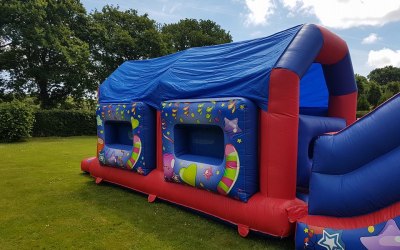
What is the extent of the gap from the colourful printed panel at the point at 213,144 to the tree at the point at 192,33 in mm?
26753

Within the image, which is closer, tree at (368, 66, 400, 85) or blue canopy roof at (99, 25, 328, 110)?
blue canopy roof at (99, 25, 328, 110)

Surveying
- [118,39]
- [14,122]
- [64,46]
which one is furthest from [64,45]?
[14,122]

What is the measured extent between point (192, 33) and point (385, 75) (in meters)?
47.7

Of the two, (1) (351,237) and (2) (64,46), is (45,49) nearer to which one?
(2) (64,46)

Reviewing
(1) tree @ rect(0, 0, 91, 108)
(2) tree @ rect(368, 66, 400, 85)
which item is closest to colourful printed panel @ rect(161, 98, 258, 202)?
(1) tree @ rect(0, 0, 91, 108)

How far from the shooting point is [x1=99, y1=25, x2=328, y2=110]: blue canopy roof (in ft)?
11.2

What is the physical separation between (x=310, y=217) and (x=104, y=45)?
2140 cm

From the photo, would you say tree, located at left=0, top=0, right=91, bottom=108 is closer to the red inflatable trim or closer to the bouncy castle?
the bouncy castle

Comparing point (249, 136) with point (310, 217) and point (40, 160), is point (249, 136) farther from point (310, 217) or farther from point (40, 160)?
point (40, 160)

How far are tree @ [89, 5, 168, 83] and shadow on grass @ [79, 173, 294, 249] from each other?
1815 centimetres

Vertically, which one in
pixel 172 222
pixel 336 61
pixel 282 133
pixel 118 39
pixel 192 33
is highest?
pixel 192 33

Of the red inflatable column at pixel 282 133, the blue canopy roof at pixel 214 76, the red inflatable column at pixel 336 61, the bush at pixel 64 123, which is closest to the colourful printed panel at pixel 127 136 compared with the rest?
the blue canopy roof at pixel 214 76

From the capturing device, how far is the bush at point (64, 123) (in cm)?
1480

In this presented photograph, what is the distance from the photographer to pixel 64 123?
50.9 feet
